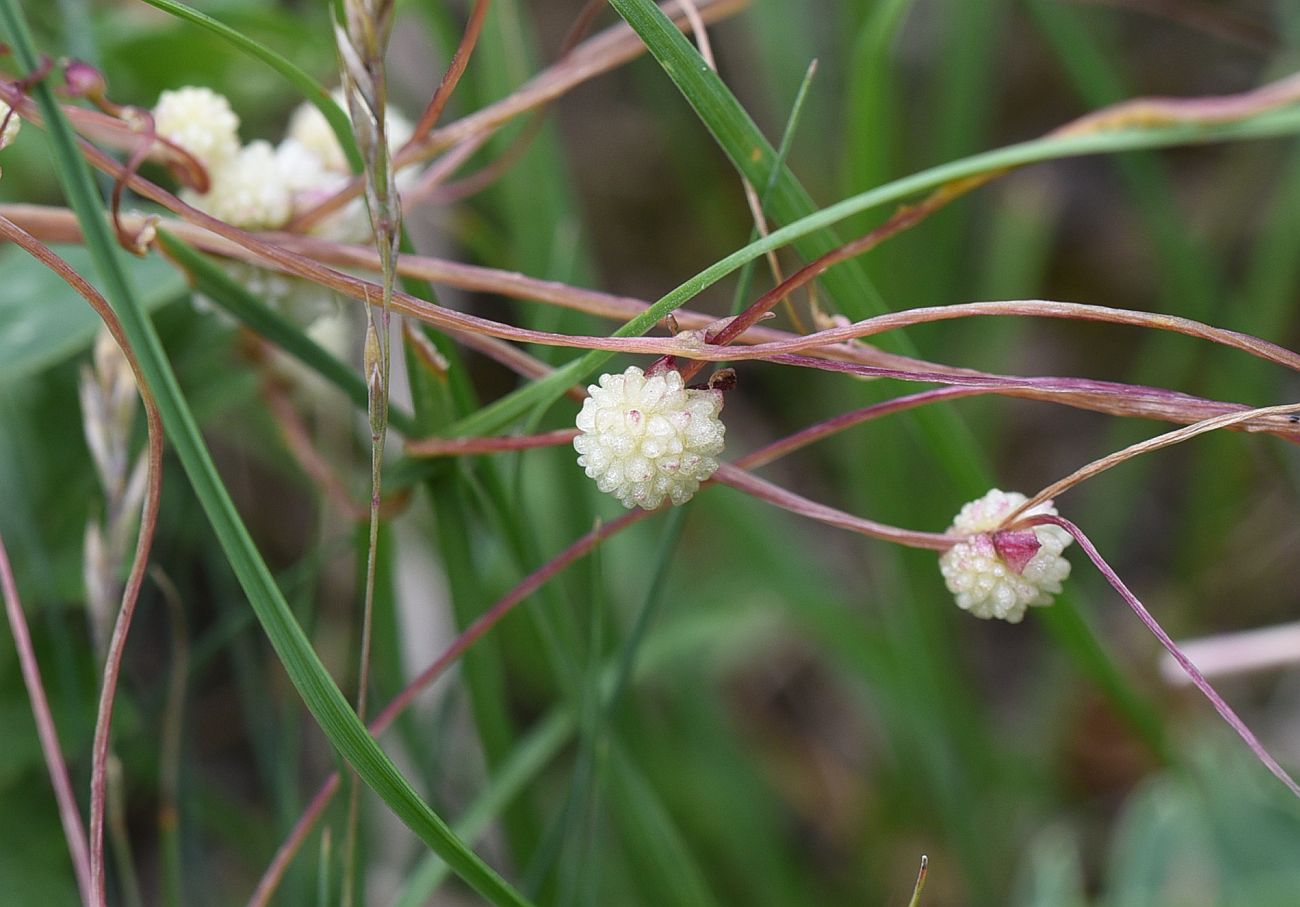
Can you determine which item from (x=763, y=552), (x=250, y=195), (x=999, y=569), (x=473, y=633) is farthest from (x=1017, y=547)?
(x=763, y=552)

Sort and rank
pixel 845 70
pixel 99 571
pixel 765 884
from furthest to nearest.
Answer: pixel 845 70 → pixel 765 884 → pixel 99 571

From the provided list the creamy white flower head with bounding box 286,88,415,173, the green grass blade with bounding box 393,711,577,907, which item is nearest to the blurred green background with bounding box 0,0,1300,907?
the green grass blade with bounding box 393,711,577,907

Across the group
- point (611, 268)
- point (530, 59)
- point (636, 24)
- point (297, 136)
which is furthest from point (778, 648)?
point (636, 24)

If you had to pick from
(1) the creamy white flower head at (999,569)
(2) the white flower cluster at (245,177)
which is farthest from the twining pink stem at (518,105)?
(1) the creamy white flower head at (999,569)

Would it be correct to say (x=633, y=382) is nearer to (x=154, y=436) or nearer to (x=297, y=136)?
(x=154, y=436)

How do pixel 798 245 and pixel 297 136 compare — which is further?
pixel 297 136
